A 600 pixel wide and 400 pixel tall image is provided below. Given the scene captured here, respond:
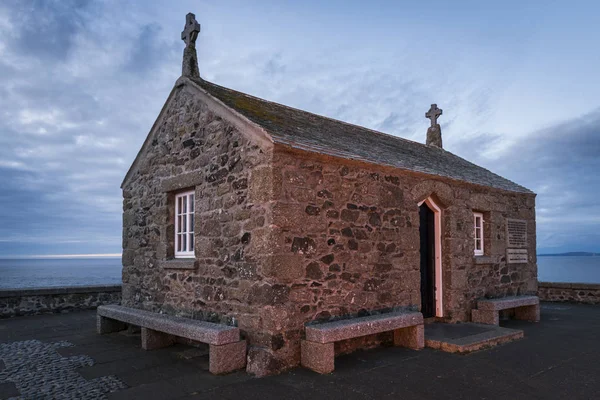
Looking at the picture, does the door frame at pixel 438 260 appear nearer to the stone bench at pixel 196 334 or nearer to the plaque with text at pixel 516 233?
A: the plaque with text at pixel 516 233

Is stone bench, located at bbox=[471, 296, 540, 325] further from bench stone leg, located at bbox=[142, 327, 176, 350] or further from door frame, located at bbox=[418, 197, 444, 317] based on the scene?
bench stone leg, located at bbox=[142, 327, 176, 350]

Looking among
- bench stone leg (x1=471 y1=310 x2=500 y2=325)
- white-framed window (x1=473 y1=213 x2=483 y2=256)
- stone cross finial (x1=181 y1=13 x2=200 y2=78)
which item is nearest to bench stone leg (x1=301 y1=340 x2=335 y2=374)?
bench stone leg (x1=471 y1=310 x2=500 y2=325)

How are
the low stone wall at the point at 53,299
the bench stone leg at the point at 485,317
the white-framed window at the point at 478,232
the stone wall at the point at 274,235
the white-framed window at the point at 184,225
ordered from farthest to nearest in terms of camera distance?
the low stone wall at the point at 53,299, the white-framed window at the point at 478,232, the bench stone leg at the point at 485,317, the white-framed window at the point at 184,225, the stone wall at the point at 274,235

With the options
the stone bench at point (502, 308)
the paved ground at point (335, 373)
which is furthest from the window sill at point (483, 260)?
the paved ground at point (335, 373)

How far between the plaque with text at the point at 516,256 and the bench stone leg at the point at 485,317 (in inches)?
75.0

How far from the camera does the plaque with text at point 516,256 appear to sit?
10125 mm

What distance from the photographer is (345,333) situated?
588cm

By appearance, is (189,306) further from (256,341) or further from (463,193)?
(463,193)

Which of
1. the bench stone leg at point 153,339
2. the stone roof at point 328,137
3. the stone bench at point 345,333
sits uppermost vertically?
the stone roof at point 328,137

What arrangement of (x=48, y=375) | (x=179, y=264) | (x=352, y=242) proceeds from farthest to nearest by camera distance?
(x=179, y=264), (x=352, y=242), (x=48, y=375)

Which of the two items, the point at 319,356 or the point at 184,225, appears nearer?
the point at 319,356

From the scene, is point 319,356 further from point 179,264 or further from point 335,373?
point 179,264

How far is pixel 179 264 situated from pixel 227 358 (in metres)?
2.24

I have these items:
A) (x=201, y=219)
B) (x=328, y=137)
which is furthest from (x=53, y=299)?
(x=328, y=137)
